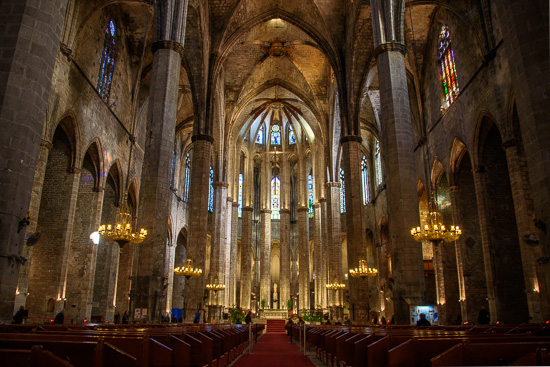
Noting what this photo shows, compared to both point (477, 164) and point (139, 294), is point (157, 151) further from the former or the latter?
point (477, 164)

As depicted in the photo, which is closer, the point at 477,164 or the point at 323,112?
the point at 477,164

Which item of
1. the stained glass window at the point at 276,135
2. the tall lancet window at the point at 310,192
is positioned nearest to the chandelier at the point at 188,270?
the tall lancet window at the point at 310,192

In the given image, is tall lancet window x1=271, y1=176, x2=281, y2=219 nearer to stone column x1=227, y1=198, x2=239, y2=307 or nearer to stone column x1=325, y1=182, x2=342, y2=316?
stone column x1=227, y1=198, x2=239, y2=307

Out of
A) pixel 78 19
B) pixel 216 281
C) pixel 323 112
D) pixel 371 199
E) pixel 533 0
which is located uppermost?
pixel 323 112

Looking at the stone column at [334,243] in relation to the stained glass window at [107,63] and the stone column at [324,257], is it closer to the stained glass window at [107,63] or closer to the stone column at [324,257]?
the stone column at [324,257]

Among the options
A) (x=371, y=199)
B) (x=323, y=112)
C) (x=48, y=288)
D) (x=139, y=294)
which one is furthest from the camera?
(x=371, y=199)

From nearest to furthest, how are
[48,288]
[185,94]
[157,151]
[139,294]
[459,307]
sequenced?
1. [139,294]
2. [157,151]
3. [48,288]
4. [459,307]
5. [185,94]

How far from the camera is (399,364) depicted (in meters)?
3.86

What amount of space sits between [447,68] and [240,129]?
19728 mm

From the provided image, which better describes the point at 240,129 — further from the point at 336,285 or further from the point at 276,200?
the point at 336,285

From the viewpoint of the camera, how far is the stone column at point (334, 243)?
28322 millimetres

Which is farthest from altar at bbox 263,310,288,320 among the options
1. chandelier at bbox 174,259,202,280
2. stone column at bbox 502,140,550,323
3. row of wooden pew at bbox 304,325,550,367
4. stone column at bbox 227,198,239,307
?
row of wooden pew at bbox 304,325,550,367

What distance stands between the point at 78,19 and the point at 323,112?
19.5 m

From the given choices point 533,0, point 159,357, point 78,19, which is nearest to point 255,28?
point 78,19
